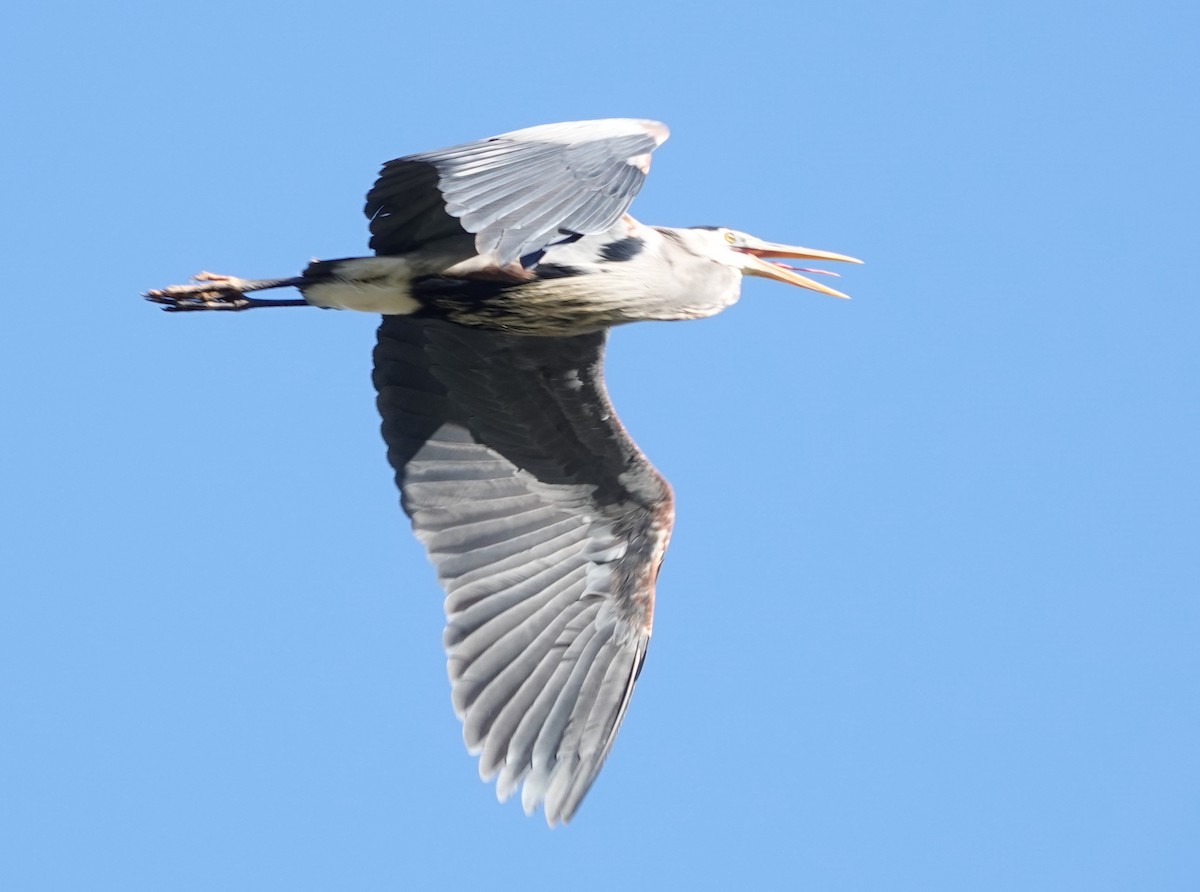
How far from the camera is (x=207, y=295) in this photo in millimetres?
7836

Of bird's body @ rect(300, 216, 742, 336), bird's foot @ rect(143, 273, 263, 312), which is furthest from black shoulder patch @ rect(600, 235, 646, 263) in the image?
bird's foot @ rect(143, 273, 263, 312)

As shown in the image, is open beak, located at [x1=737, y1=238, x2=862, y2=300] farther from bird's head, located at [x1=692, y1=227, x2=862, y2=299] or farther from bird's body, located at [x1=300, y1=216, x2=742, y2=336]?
bird's body, located at [x1=300, y1=216, x2=742, y2=336]

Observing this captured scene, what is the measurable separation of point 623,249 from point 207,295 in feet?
5.63

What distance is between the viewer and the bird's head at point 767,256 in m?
8.88

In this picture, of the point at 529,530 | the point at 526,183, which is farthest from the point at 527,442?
the point at 526,183

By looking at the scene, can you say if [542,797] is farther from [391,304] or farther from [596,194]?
[596,194]

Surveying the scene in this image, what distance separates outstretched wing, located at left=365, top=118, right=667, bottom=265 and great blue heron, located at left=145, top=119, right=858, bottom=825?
27 millimetres

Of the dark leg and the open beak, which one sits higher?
the open beak

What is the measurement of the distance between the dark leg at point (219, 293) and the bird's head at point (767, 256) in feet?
6.46

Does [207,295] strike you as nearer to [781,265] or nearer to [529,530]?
[529,530]

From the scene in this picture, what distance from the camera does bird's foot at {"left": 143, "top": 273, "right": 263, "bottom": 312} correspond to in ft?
25.5

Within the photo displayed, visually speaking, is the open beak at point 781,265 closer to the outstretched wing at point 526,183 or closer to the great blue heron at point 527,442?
the great blue heron at point 527,442

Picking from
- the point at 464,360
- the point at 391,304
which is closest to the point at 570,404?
the point at 464,360

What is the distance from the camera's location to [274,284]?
7766mm
